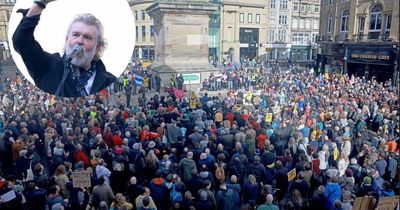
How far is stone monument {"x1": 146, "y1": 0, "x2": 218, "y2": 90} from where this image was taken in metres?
15.5

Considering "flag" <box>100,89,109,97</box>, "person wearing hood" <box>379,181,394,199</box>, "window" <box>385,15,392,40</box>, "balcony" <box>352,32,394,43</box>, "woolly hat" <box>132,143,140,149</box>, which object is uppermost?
"window" <box>385,15,392,40</box>

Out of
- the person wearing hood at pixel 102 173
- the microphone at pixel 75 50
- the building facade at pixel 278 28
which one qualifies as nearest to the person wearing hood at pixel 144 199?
the person wearing hood at pixel 102 173

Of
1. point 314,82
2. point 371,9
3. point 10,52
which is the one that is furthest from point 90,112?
point 371,9

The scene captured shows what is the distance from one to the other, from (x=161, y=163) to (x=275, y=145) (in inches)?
143

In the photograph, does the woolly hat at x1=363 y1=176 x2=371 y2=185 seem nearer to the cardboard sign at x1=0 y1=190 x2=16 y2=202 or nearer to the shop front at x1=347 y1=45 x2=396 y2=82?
the cardboard sign at x1=0 y1=190 x2=16 y2=202

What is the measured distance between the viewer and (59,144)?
9.11 m

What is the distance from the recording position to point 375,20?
925 inches

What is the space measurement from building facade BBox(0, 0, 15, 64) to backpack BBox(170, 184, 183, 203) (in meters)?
8.27

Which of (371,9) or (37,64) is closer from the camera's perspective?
(37,64)

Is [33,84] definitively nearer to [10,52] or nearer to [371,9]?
[10,52]

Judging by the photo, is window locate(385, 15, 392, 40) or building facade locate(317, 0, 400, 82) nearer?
window locate(385, 15, 392, 40)

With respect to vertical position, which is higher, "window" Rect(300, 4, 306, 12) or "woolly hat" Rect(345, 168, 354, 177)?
"window" Rect(300, 4, 306, 12)

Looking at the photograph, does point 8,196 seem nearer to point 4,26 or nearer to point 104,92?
point 104,92

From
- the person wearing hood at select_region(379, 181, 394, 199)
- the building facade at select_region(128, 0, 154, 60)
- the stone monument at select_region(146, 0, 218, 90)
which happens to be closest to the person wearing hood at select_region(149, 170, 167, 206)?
the person wearing hood at select_region(379, 181, 394, 199)
